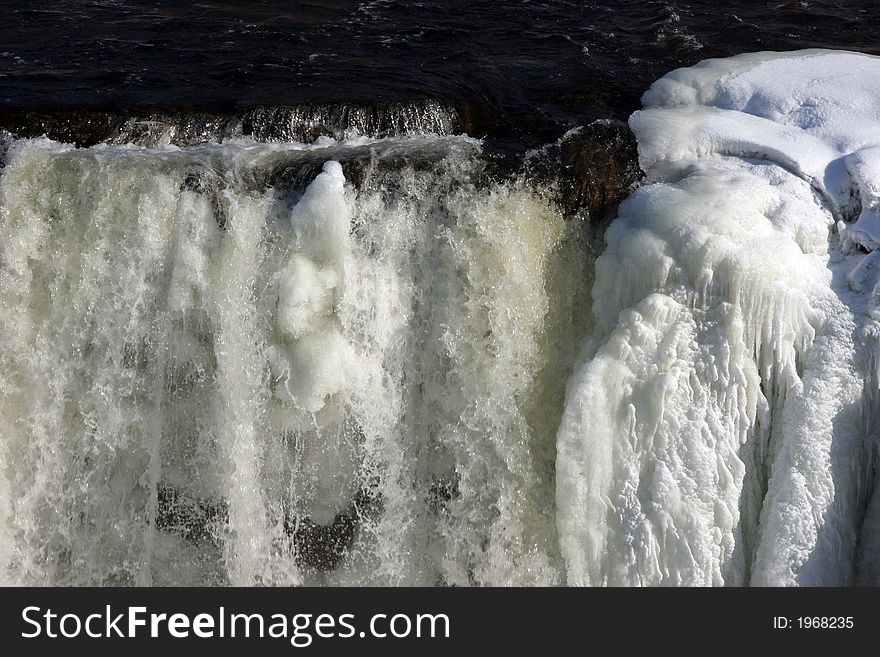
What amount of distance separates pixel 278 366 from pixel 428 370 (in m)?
0.78

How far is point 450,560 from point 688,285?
6.28 feet

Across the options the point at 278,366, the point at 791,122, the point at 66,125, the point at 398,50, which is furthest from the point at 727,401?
the point at 66,125

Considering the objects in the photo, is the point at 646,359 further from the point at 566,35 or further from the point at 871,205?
the point at 566,35

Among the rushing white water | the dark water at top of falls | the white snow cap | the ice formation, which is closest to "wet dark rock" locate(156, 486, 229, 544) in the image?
the rushing white water

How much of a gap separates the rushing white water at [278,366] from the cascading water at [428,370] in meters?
0.01

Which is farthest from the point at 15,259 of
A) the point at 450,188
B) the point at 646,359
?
the point at 646,359

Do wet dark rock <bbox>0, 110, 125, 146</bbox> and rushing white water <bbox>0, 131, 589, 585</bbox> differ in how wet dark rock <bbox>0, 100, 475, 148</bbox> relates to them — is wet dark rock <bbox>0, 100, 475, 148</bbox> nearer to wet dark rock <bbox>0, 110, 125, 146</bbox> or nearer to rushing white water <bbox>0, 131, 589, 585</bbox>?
wet dark rock <bbox>0, 110, 125, 146</bbox>

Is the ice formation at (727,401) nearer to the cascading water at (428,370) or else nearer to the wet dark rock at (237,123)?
the cascading water at (428,370)

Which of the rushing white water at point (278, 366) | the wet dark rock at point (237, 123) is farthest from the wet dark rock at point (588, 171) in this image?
the wet dark rock at point (237, 123)

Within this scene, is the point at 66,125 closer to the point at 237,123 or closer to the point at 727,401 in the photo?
the point at 237,123

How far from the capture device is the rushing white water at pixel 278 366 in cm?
531

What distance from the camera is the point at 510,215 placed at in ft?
18.0

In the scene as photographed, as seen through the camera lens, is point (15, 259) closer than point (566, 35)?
Yes

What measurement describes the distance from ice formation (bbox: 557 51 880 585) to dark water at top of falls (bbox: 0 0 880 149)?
145 cm
